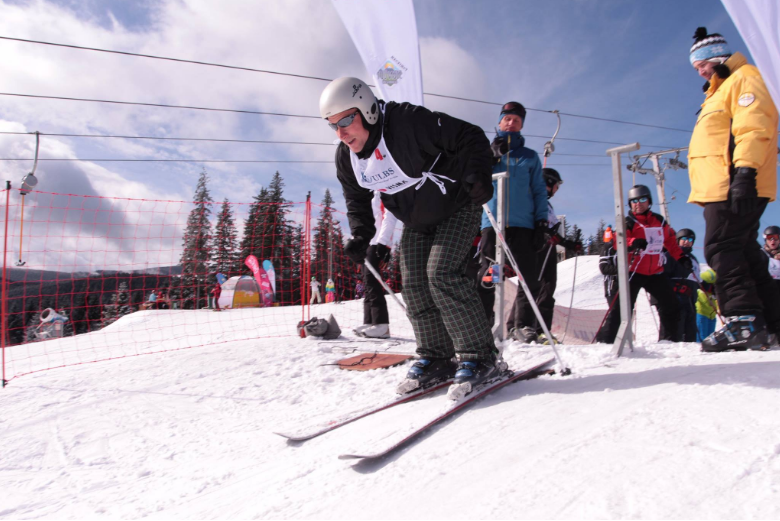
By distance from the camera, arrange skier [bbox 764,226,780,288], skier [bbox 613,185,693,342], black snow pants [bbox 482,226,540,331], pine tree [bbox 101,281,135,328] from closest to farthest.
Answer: black snow pants [bbox 482,226,540,331] < skier [bbox 613,185,693,342] < skier [bbox 764,226,780,288] < pine tree [bbox 101,281,135,328]

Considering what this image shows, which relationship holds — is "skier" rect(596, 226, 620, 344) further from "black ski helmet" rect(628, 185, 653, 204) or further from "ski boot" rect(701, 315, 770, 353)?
"ski boot" rect(701, 315, 770, 353)

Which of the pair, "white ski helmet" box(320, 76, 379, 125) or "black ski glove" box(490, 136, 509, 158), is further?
"black ski glove" box(490, 136, 509, 158)

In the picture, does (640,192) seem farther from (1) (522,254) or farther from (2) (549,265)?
(1) (522,254)

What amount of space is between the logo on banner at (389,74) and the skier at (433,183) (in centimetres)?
293

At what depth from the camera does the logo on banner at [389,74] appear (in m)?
5.08

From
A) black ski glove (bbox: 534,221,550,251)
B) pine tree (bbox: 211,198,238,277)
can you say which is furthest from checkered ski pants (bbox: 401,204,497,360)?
pine tree (bbox: 211,198,238,277)

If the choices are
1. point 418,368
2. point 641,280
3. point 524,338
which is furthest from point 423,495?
point 641,280

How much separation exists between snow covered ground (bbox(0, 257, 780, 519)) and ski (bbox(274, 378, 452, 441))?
6cm

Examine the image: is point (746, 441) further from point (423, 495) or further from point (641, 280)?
point (641, 280)

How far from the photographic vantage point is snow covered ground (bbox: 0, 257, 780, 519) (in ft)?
3.84

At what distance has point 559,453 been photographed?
4.61 feet

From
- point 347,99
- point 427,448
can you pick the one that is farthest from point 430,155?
point 427,448

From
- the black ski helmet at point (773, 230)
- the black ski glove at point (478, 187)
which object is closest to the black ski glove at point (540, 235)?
the black ski glove at point (478, 187)

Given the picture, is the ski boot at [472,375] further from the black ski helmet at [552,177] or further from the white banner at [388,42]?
the white banner at [388,42]
